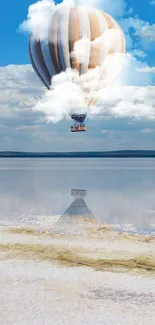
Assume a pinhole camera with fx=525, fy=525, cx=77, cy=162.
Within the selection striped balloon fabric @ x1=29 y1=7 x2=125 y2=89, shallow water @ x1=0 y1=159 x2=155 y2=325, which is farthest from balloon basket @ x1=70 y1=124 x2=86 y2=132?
shallow water @ x1=0 y1=159 x2=155 y2=325

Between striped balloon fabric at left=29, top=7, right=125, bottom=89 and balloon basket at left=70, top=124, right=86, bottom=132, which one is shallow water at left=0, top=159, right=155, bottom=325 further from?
striped balloon fabric at left=29, top=7, right=125, bottom=89

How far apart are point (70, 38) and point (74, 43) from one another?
74 centimetres

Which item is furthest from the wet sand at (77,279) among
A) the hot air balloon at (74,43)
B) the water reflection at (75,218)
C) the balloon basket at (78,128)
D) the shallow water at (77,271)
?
the hot air balloon at (74,43)

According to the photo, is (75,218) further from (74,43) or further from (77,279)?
(74,43)

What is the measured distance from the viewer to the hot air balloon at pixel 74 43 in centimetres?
5050

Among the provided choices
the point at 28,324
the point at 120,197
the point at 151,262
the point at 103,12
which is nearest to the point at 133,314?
the point at 28,324

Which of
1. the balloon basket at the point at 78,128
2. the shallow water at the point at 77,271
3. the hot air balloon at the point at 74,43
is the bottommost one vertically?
the shallow water at the point at 77,271

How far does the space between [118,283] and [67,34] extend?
123 feet

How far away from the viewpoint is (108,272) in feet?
59.8

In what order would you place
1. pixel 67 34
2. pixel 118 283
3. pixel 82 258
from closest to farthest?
pixel 118 283 → pixel 82 258 → pixel 67 34

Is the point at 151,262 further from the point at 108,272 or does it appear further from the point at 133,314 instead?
the point at 133,314

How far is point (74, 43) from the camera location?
50281 millimetres

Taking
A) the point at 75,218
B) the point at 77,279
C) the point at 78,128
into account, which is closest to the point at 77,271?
the point at 77,279

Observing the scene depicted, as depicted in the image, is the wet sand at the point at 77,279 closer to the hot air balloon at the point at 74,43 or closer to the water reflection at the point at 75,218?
the water reflection at the point at 75,218
